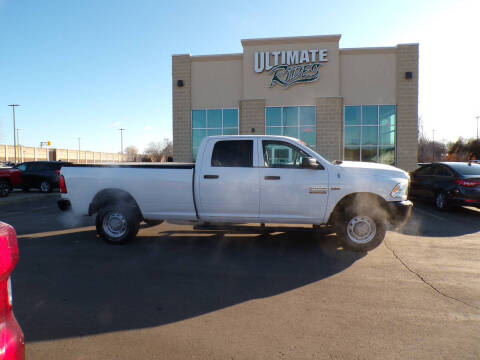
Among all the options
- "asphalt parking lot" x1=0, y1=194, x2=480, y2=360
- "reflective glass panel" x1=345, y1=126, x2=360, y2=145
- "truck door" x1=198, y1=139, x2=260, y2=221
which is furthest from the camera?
"reflective glass panel" x1=345, y1=126, x2=360, y2=145

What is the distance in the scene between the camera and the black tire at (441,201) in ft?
34.9

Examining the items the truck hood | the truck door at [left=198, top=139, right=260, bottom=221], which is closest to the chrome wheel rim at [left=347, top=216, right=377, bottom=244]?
the truck hood

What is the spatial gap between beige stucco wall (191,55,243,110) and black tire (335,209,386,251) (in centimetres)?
1810

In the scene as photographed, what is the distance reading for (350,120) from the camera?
22.3m

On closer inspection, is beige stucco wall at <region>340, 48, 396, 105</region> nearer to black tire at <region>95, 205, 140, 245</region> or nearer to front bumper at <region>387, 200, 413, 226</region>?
front bumper at <region>387, 200, 413, 226</region>

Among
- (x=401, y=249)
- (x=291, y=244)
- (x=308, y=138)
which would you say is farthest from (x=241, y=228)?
(x=308, y=138)

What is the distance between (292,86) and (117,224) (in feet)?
58.4

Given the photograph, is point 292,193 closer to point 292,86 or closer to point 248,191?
point 248,191

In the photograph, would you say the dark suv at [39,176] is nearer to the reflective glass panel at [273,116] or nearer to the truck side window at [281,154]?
the reflective glass panel at [273,116]

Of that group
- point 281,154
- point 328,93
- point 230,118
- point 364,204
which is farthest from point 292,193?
point 230,118

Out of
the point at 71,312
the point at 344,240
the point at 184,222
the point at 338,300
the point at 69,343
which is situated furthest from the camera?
the point at 184,222

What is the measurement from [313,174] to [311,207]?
596 mm

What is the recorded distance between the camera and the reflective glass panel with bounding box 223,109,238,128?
76.5 feet

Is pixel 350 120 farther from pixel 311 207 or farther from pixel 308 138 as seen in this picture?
pixel 311 207
